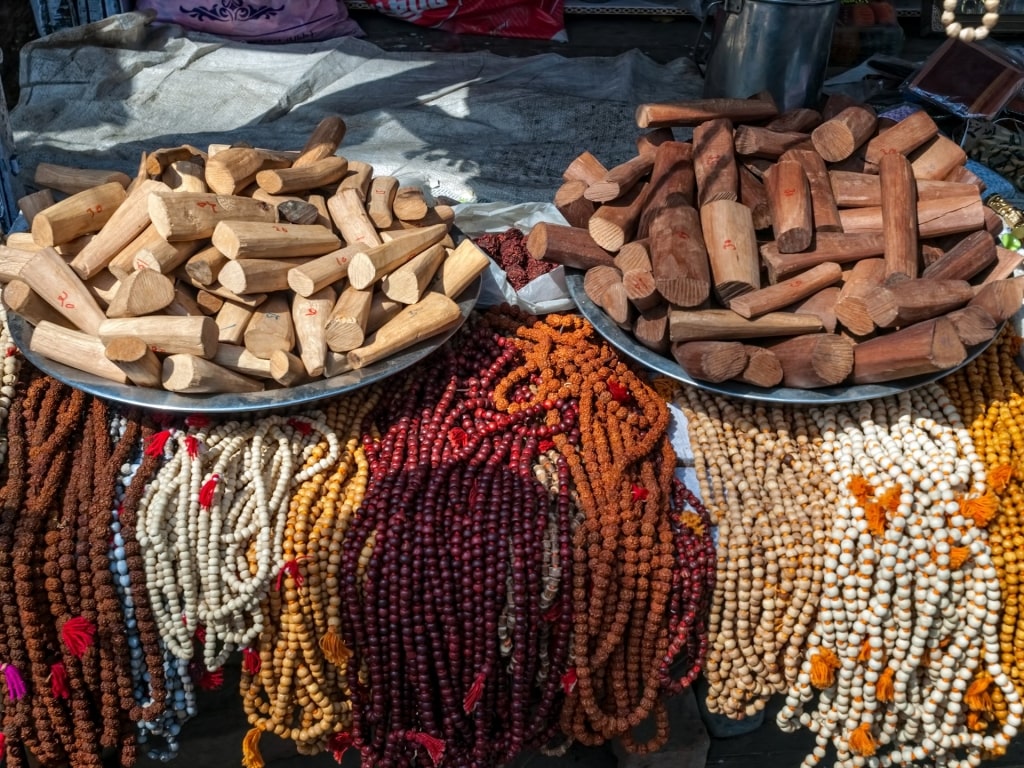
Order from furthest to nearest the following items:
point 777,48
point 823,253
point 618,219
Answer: point 777,48
point 618,219
point 823,253

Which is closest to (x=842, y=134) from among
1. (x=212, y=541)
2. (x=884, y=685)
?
(x=884, y=685)

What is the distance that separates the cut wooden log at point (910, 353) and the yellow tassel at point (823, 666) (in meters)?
0.57

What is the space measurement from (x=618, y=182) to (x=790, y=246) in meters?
0.44

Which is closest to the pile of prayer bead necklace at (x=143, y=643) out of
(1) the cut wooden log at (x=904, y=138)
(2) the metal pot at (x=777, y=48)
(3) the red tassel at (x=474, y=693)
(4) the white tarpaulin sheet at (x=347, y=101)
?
(3) the red tassel at (x=474, y=693)

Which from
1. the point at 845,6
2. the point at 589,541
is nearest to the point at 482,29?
the point at 845,6

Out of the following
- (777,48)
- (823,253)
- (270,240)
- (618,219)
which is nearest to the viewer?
(270,240)

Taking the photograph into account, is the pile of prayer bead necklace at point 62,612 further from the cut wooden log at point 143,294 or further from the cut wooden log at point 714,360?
the cut wooden log at point 714,360

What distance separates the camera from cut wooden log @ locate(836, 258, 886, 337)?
1.84 meters

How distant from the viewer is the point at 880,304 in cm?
181

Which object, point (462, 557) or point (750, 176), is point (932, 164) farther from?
point (462, 557)

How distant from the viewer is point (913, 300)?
179 cm

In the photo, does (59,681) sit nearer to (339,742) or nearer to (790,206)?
(339,742)

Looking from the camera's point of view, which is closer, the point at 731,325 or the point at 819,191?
the point at 731,325

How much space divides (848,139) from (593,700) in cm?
146
